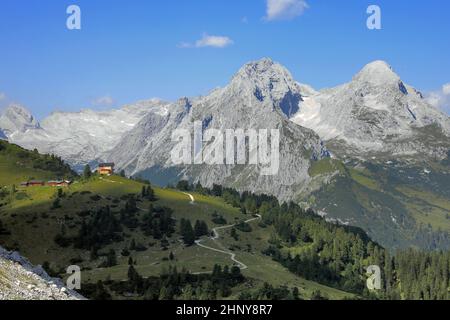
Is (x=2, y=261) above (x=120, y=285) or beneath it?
above

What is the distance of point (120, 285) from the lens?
629 ft

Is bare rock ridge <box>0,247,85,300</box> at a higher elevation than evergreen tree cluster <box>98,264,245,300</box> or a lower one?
higher

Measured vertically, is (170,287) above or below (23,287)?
below

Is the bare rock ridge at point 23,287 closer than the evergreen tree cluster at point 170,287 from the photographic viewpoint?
Yes

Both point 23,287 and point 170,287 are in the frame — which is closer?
point 23,287

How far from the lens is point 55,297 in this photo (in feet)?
218

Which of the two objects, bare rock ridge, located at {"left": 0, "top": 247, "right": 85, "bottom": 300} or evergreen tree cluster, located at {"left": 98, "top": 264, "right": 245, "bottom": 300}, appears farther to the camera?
evergreen tree cluster, located at {"left": 98, "top": 264, "right": 245, "bottom": 300}

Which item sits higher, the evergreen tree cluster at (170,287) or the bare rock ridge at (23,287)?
the bare rock ridge at (23,287)
